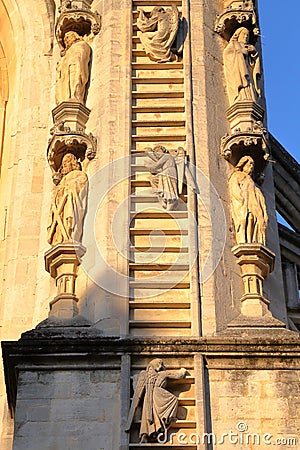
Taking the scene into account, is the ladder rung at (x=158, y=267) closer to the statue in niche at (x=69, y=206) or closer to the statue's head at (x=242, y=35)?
the statue in niche at (x=69, y=206)

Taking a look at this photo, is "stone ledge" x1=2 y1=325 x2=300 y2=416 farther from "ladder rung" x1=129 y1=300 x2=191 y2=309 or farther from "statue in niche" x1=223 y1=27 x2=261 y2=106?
"statue in niche" x1=223 y1=27 x2=261 y2=106

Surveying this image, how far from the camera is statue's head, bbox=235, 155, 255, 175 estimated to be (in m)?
11.6

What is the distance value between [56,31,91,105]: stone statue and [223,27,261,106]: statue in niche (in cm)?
171

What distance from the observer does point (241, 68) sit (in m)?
12.3

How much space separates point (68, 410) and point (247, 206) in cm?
307

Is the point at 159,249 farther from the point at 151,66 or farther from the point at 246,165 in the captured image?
the point at 151,66

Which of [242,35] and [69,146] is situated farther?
[242,35]

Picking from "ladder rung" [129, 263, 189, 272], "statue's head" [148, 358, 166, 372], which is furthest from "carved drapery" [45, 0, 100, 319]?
"statue's head" [148, 358, 166, 372]

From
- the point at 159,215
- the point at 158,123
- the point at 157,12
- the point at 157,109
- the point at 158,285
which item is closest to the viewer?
the point at 158,285

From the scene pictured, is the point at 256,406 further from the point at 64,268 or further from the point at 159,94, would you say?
the point at 159,94

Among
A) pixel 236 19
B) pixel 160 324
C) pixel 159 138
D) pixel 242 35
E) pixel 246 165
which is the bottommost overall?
pixel 160 324

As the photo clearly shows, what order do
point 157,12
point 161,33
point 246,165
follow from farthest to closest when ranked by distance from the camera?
point 157,12 → point 161,33 → point 246,165

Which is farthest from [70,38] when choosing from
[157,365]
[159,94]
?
[157,365]

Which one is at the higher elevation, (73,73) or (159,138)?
(73,73)
